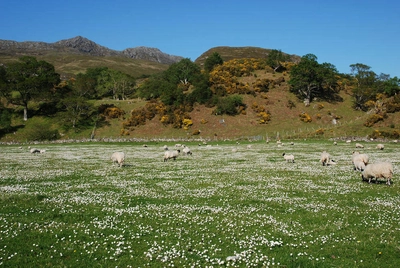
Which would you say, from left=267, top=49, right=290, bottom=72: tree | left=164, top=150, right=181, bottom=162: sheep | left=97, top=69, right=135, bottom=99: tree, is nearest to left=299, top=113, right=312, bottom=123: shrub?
left=267, top=49, right=290, bottom=72: tree

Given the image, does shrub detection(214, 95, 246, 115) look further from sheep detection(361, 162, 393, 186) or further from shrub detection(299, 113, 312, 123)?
sheep detection(361, 162, 393, 186)

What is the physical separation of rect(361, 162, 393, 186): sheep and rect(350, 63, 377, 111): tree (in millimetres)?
98150

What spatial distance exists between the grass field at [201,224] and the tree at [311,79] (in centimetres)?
9710

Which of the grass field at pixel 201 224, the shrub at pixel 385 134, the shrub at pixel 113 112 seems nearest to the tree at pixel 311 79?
the shrub at pixel 385 134

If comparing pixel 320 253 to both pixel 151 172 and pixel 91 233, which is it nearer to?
pixel 91 233

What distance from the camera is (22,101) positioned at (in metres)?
108

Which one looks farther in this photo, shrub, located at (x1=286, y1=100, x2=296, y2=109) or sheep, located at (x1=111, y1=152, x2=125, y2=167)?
shrub, located at (x1=286, y1=100, x2=296, y2=109)

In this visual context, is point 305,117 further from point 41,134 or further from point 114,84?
point 41,134

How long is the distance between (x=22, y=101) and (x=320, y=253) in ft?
410

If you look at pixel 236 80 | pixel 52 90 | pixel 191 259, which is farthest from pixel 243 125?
pixel 191 259

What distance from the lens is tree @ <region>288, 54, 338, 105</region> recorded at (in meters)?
110

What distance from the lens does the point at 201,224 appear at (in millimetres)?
12062

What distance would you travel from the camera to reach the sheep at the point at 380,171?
19547 millimetres

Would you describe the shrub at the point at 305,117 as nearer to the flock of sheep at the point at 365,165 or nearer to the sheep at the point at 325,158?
the flock of sheep at the point at 365,165
